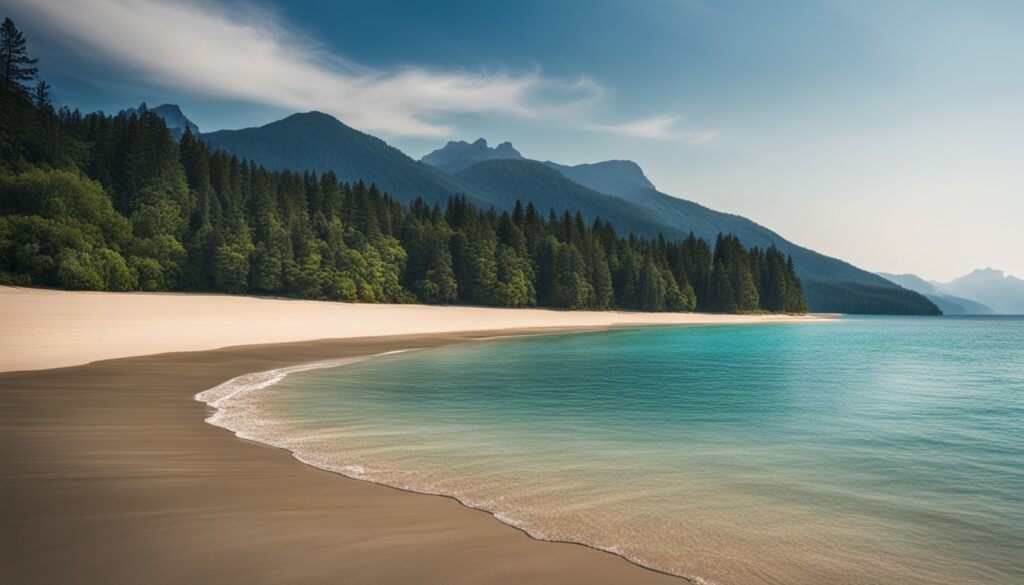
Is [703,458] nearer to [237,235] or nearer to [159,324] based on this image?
[159,324]

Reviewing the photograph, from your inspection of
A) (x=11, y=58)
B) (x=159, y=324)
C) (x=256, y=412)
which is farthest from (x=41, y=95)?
(x=256, y=412)

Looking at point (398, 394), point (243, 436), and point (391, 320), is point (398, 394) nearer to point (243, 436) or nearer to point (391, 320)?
point (243, 436)

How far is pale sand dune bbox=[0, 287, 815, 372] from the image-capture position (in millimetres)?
27236

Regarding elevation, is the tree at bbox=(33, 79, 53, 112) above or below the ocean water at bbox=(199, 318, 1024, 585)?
above

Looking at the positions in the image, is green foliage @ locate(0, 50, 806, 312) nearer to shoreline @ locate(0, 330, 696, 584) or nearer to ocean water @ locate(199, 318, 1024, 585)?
ocean water @ locate(199, 318, 1024, 585)

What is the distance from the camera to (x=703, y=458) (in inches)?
448

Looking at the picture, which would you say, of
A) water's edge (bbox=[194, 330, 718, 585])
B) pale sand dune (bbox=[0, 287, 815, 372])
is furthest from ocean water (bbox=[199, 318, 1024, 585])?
pale sand dune (bbox=[0, 287, 815, 372])

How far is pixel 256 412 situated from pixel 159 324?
28581mm

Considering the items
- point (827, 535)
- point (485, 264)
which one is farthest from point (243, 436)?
point (485, 264)

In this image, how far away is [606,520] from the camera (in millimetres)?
7352

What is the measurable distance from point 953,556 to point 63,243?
7351cm

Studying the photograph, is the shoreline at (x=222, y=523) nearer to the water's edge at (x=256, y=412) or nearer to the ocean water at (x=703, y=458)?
the water's edge at (x=256, y=412)

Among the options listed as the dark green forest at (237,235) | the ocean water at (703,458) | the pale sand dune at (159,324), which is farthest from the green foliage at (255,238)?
the ocean water at (703,458)

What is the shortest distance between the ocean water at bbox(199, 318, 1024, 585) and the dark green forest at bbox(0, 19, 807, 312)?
56.2 m
